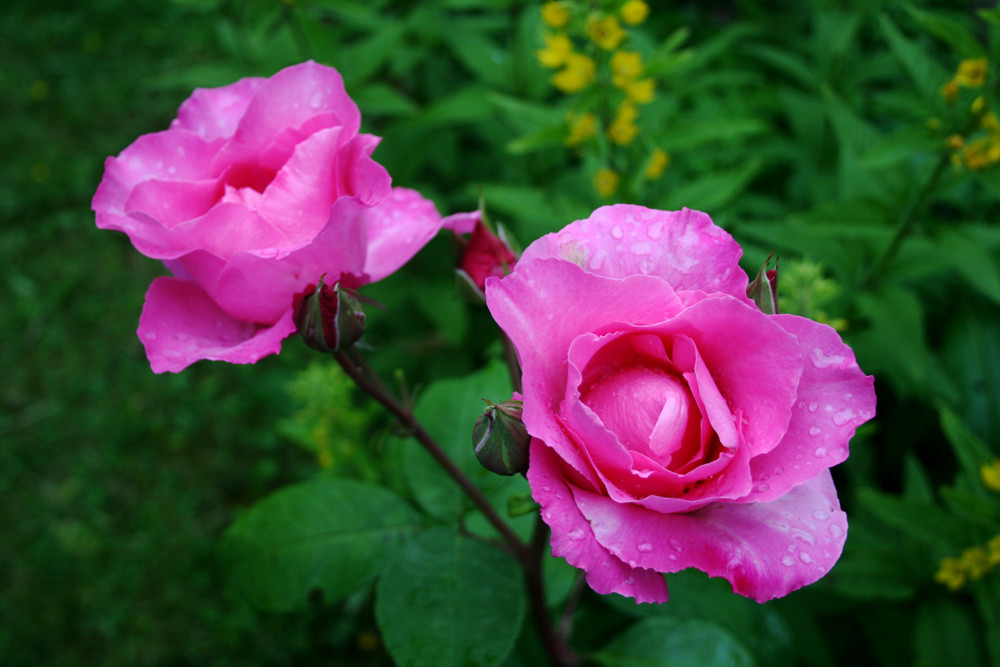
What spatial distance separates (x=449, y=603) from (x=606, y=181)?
3.62 ft

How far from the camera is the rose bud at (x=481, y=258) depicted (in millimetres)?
998

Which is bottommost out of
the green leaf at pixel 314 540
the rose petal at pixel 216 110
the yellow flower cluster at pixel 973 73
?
the green leaf at pixel 314 540

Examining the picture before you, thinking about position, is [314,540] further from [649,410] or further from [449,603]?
[649,410]

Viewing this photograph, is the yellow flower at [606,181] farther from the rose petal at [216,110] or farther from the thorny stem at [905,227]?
the rose petal at [216,110]

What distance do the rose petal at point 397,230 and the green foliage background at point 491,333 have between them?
380 millimetres

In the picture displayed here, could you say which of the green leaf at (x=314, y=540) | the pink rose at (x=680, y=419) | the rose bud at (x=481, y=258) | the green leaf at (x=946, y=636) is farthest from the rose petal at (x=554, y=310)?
the green leaf at (x=946, y=636)

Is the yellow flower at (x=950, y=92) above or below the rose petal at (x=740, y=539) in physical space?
below

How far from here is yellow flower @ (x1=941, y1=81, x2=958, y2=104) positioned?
1638 millimetres

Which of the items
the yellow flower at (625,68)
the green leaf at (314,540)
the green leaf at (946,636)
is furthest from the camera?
the yellow flower at (625,68)

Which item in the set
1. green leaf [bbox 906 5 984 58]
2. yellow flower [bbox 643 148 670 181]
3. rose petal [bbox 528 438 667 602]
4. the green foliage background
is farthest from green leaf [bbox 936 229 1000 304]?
rose petal [bbox 528 438 667 602]

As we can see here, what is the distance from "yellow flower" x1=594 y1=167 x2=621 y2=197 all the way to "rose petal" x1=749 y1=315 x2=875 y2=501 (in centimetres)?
108

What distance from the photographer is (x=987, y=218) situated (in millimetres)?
2246

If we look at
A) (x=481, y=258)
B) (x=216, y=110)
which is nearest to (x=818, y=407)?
(x=481, y=258)

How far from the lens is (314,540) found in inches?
49.2
